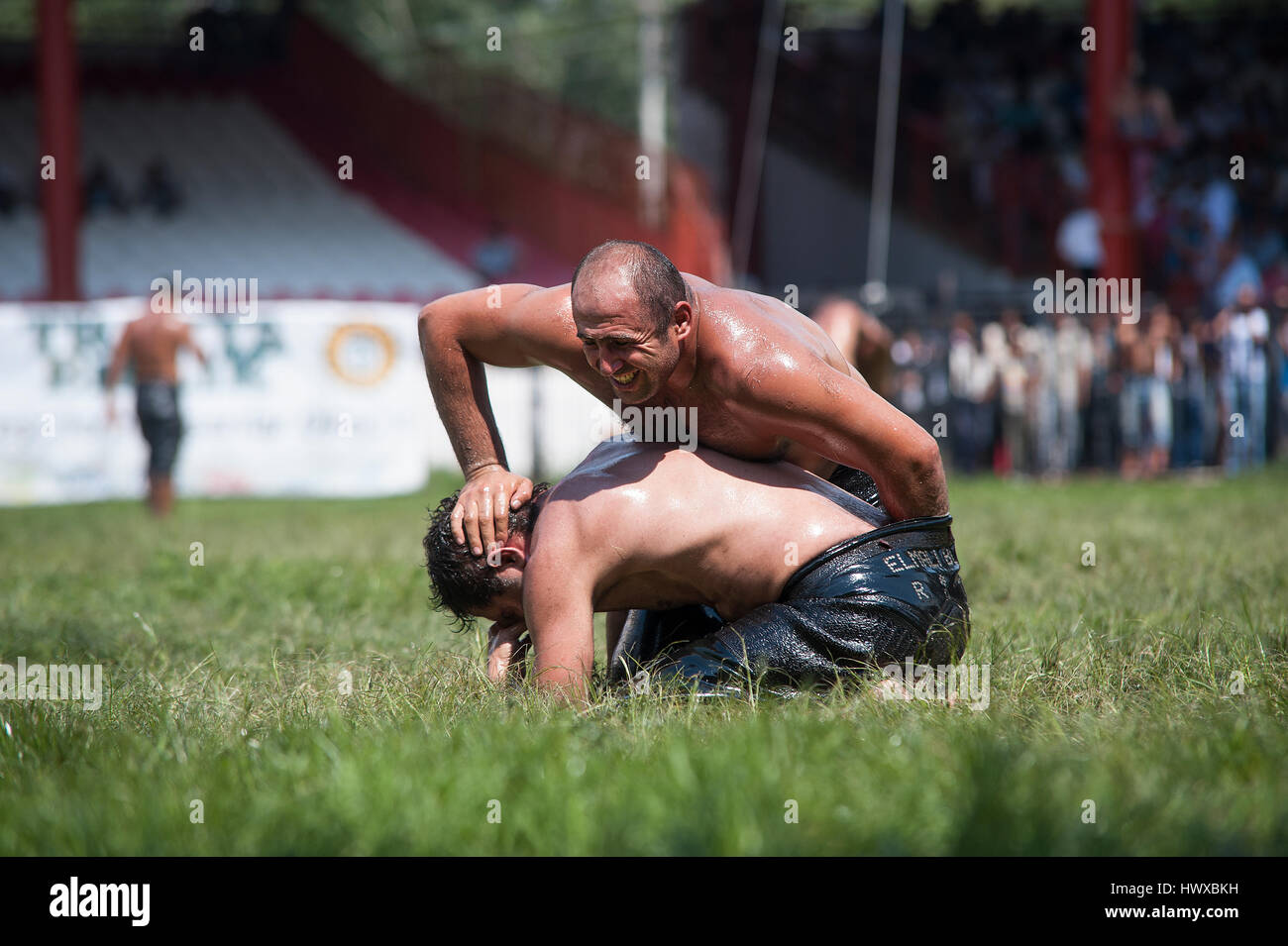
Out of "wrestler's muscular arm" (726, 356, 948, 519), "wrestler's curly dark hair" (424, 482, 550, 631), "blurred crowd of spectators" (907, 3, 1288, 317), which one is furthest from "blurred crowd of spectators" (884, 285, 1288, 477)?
"wrestler's curly dark hair" (424, 482, 550, 631)

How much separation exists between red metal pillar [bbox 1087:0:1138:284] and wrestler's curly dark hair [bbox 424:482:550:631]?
34.0ft

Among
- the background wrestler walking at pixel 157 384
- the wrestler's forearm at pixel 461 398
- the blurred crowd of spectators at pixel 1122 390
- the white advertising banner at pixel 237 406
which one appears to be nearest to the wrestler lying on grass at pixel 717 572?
the wrestler's forearm at pixel 461 398

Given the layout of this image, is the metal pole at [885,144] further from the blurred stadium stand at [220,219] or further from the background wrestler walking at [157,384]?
the background wrestler walking at [157,384]

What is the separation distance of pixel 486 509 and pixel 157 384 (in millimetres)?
7787

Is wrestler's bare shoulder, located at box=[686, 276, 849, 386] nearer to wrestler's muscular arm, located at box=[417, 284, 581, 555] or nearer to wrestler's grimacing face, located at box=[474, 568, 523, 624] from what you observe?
wrestler's muscular arm, located at box=[417, 284, 581, 555]

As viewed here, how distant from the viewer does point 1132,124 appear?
40.2ft

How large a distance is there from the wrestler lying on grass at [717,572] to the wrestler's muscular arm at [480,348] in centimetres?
32

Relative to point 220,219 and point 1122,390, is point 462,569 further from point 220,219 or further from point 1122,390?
point 220,219

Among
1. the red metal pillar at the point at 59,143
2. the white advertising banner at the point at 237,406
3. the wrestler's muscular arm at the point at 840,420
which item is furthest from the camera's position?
the red metal pillar at the point at 59,143

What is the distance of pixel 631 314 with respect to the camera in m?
2.93

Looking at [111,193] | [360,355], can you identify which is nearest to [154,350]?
[360,355]

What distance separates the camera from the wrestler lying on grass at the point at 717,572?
2.93m

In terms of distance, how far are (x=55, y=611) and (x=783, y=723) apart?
3.37m
